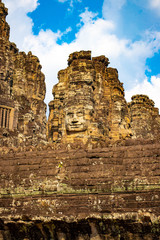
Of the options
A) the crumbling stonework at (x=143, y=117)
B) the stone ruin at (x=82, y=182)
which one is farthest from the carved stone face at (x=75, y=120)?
the crumbling stonework at (x=143, y=117)

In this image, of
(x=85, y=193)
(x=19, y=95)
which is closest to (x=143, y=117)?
(x=19, y=95)

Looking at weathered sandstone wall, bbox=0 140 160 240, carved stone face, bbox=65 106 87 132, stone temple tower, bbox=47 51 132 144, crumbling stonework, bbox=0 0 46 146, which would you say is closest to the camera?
weathered sandstone wall, bbox=0 140 160 240

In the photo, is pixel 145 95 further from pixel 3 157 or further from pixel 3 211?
pixel 3 211

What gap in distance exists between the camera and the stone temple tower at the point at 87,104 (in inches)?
595

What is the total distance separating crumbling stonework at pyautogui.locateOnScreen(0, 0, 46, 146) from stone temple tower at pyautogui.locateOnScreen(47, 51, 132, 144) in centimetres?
892

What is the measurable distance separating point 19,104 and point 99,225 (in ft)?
72.2

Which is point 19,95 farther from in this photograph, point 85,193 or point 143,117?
point 85,193

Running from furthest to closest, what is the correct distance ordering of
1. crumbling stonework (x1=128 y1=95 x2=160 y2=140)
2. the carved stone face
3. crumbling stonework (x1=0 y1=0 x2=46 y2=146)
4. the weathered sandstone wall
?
crumbling stonework (x1=128 y1=95 x2=160 y2=140) < crumbling stonework (x1=0 y1=0 x2=46 y2=146) < the carved stone face < the weathered sandstone wall

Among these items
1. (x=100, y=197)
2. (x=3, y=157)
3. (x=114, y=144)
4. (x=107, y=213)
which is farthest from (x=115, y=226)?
(x=3, y=157)

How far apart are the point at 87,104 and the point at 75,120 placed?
1.10 meters

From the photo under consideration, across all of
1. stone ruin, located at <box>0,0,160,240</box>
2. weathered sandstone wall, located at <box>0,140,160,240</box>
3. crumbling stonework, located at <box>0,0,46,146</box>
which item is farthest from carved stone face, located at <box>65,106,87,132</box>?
crumbling stonework, located at <box>0,0,46,146</box>

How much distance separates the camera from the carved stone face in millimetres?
14930

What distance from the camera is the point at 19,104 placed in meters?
29.0

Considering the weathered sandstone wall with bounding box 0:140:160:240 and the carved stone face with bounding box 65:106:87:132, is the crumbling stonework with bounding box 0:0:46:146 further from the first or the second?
the weathered sandstone wall with bounding box 0:140:160:240
